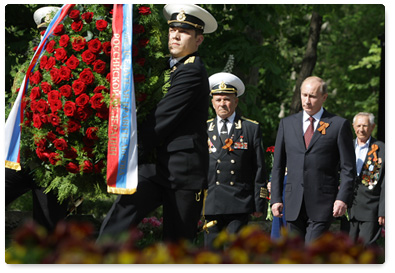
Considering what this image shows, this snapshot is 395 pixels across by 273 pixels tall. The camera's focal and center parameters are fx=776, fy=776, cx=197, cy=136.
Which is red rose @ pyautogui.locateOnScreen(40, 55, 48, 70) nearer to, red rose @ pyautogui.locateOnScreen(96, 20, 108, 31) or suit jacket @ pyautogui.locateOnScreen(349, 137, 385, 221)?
red rose @ pyautogui.locateOnScreen(96, 20, 108, 31)

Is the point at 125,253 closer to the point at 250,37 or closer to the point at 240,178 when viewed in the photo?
the point at 240,178

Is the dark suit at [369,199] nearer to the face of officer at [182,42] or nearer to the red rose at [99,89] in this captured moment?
the face of officer at [182,42]

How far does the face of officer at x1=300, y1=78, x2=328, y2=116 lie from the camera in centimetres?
718

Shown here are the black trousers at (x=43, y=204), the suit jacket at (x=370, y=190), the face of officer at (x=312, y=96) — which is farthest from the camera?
the suit jacket at (x=370, y=190)

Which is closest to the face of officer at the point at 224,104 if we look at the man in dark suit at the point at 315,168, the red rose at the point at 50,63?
the man in dark suit at the point at 315,168

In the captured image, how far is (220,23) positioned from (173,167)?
25.8 feet

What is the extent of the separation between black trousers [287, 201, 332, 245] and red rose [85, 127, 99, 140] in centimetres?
238

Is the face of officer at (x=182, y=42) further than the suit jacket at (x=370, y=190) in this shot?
No

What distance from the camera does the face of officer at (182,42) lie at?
19.5 feet

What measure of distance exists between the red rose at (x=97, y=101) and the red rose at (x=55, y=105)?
0.82ft

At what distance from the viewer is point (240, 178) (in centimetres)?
859

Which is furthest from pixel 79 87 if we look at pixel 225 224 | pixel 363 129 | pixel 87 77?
pixel 363 129

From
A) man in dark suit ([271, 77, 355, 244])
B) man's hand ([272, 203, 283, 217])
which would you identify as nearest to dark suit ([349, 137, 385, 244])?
man in dark suit ([271, 77, 355, 244])

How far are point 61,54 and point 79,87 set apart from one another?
1.05ft
